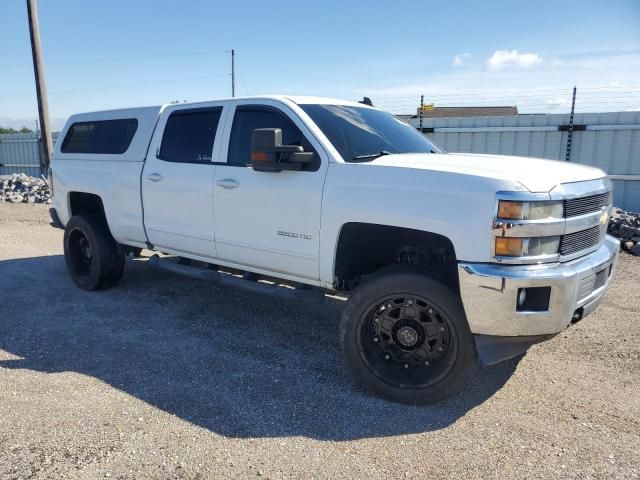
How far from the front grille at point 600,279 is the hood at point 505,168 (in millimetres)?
666

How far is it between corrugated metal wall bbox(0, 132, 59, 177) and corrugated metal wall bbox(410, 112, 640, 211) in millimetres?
14493

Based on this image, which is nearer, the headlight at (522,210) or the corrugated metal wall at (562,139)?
the headlight at (522,210)

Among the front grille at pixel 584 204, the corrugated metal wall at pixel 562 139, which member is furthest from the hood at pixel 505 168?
the corrugated metal wall at pixel 562 139

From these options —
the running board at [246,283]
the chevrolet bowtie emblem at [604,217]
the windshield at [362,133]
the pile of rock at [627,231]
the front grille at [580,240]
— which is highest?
the windshield at [362,133]

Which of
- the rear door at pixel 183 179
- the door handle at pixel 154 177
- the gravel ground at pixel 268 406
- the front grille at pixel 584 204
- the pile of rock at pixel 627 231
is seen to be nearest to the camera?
the gravel ground at pixel 268 406

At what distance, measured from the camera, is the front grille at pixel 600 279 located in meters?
3.52

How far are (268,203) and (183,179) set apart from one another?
3.83 ft

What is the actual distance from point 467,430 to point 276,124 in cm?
280

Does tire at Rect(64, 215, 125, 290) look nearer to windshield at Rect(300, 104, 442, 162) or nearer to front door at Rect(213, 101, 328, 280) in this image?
front door at Rect(213, 101, 328, 280)

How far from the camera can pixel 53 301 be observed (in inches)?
228

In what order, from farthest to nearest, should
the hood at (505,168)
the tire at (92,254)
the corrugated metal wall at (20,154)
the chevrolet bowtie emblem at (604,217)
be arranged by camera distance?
the corrugated metal wall at (20,154)
the tire at (92,254)
the chevrolet bowtie emblem at (604,217)
the hood at (505,168)

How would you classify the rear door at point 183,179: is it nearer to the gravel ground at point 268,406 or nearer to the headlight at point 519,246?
the gravel ground at point 268,406

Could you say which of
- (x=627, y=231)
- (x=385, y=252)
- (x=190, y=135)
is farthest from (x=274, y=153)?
(x=627, y=231)

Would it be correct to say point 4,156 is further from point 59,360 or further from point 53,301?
point 59,360
